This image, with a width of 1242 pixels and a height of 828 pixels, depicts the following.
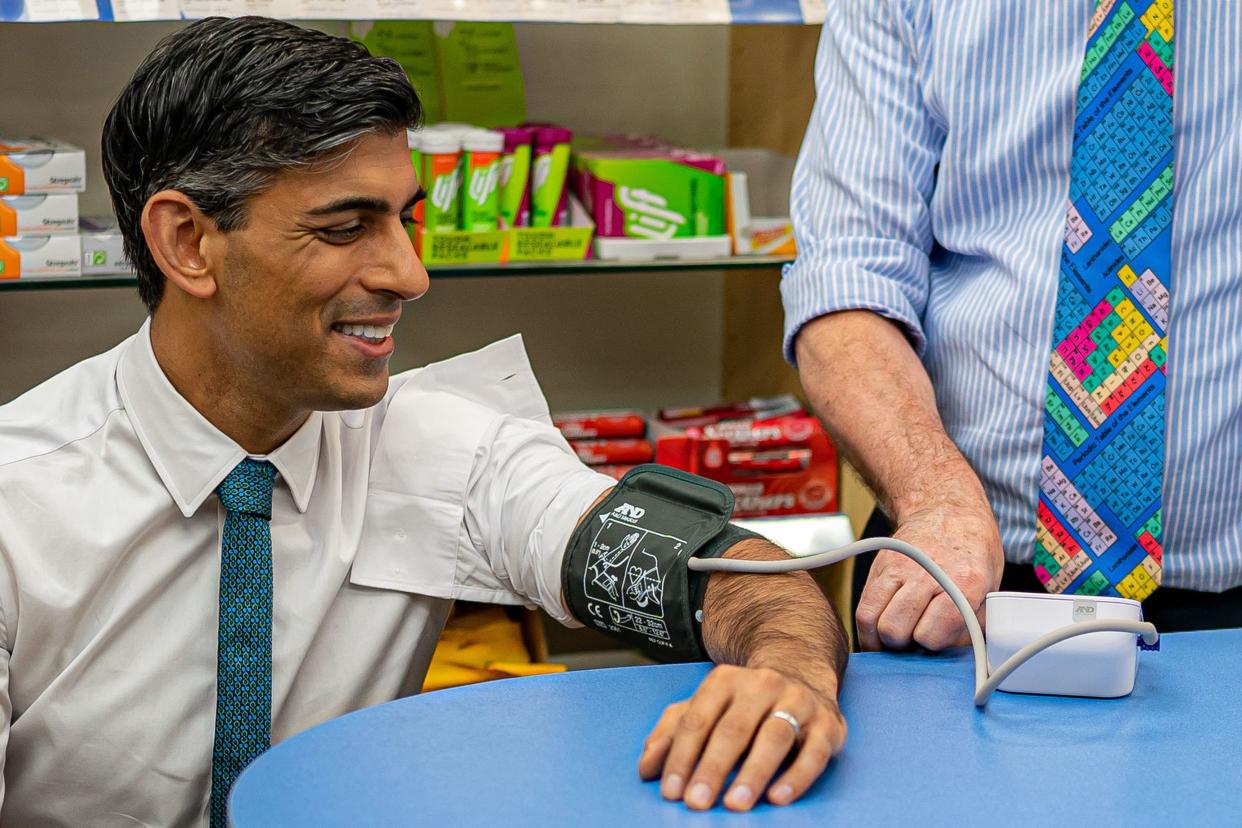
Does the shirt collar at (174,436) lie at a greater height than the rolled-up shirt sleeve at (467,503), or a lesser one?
greater

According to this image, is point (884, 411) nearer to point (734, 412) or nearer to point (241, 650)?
point (241, 650)

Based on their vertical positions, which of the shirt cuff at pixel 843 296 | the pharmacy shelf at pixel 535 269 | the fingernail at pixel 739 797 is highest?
the shirt cuff at pixel 843 296

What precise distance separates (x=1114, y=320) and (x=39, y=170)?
1.48m

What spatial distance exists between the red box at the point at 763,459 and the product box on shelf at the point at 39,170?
100 cm

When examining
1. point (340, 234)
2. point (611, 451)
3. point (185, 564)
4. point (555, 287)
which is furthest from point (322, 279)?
point (555, 287)

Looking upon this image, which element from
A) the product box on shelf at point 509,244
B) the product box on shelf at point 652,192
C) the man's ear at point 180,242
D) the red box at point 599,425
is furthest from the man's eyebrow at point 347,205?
the red box at point 599,425

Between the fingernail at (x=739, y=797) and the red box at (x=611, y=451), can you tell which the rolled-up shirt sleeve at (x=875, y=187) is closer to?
the fingernail at (x=739, y=797)

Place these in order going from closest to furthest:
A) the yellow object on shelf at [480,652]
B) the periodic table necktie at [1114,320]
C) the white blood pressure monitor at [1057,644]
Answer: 1. the white blood pressure monitor at [1057,644]
2. the periodic table necktie at [1114,320]
3. the yellow object on shelf at [480,652]

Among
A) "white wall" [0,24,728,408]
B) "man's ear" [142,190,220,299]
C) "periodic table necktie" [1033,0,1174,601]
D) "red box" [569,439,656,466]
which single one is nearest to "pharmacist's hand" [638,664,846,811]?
"periodic table necktie" [1033,0,1174,601]

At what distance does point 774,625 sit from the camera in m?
1.13

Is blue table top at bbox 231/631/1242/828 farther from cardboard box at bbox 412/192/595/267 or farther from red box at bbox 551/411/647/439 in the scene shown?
red box at bbox 551/411/647/439

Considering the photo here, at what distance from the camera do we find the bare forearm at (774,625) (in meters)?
1.01

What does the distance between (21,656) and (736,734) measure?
0.69 metres

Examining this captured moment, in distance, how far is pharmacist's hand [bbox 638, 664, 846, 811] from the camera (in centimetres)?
83
